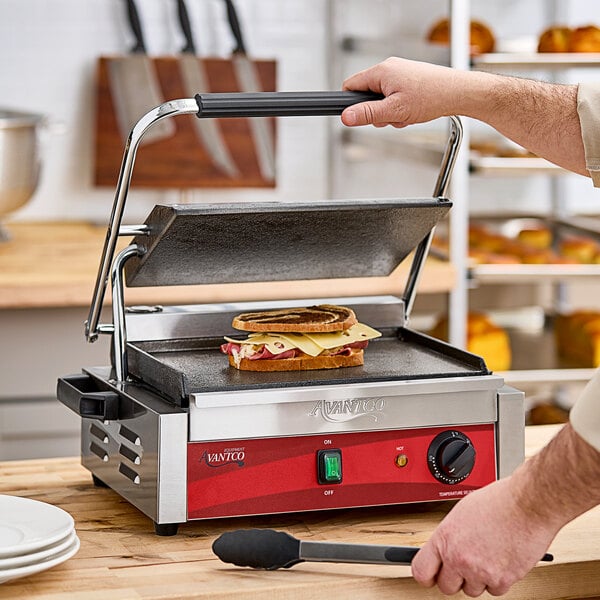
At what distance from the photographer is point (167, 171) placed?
10.4ft

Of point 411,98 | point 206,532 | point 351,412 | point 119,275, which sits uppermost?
point 411,98

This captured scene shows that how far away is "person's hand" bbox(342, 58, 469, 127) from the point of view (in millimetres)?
1422

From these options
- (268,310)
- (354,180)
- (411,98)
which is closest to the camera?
(411,98)

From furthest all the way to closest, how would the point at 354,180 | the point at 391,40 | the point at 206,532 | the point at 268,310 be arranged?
the point at 354,180, the point at 391,40, the point at 268,310, the point at 206,532

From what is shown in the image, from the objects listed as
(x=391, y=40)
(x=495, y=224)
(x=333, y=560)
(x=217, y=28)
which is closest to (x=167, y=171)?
(x=217, y=28)

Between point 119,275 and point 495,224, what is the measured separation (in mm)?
2208

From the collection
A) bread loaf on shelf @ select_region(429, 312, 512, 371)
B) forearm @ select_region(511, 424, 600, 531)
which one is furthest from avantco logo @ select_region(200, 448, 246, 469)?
bread loaf on shelf @ select_region(429, 312, 512, 371)

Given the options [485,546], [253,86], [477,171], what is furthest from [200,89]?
[485,546]

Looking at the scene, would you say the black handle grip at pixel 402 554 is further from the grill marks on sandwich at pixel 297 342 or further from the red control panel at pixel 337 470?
the grill marks on sandwich at pixel 297 342

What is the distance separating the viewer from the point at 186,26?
3.11 m

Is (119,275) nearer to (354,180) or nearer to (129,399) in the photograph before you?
(129,399)

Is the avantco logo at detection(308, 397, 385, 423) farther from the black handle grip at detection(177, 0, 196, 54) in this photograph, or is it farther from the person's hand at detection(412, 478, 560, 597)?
the black handle grip at detection(177, 0, 196, 54)

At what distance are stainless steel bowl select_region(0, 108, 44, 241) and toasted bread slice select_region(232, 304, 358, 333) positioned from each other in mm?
1258

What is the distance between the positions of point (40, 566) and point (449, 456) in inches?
18.9
